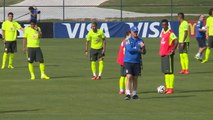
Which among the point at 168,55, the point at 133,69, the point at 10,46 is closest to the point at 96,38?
the point at 168,55

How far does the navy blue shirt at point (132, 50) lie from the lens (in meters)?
21.9

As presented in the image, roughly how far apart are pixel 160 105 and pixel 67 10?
59371 millimetres

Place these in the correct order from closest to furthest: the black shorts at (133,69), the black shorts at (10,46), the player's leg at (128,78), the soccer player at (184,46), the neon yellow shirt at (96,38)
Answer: the player's leg at (128,78)
the black shorts at (133,69)
the neon yellow shirt at (96,38)
the soccer player at (184,46)
the black shorts at (10,46)

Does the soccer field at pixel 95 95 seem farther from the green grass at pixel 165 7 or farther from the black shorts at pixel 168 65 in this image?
the green grass at pixel 165 7

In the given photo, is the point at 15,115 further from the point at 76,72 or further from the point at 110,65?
the point at 110,65

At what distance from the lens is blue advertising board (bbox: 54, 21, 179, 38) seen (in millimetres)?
54781

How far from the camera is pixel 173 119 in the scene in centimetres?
1812

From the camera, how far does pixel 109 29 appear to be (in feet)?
181

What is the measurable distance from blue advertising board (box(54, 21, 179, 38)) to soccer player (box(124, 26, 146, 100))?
32.6 metres

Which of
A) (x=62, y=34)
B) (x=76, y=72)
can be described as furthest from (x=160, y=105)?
(x=62, y=34)

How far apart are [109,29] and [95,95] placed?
3214 cm

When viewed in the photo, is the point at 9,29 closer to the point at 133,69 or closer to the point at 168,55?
the point at 168,55

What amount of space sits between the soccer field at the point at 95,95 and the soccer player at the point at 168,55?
0.48 m

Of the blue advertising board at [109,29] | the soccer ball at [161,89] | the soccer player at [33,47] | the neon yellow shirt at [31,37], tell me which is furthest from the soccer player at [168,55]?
the blue advertising board at [109,29]
